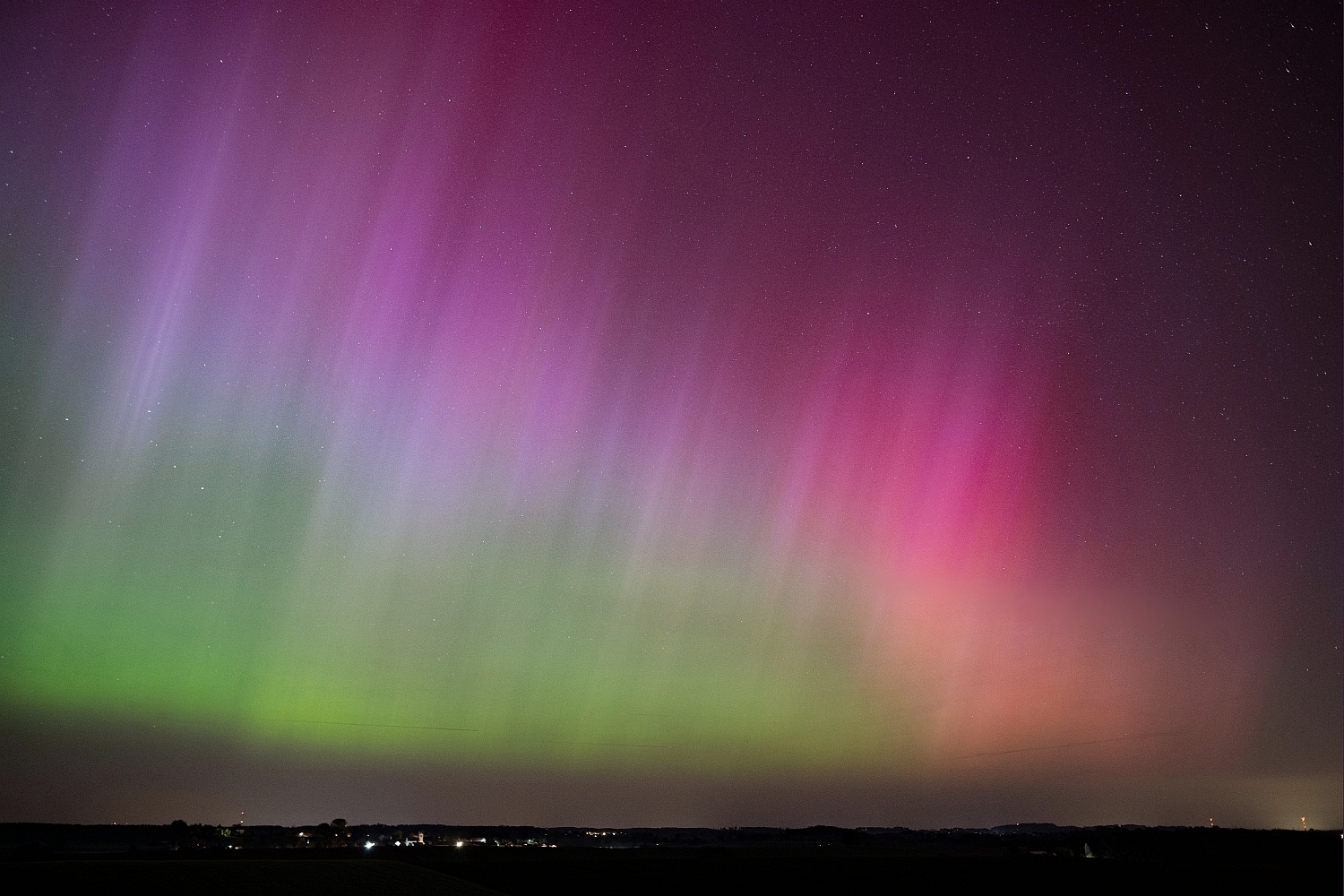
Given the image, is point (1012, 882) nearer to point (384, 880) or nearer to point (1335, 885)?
point (1335, 885)

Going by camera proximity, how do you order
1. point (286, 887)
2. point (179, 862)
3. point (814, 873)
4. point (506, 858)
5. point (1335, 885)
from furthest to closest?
point (506, 858), point (814, 873), point (179, 862), point (1335, 885), point (286, 887)

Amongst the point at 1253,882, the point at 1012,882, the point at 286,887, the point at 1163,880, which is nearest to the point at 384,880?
the point at 286,887

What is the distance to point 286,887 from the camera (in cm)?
6003

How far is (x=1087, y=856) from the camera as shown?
109 meters

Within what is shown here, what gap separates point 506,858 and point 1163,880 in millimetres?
68363

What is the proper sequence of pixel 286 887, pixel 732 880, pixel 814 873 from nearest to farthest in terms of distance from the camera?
pixel 286 887, pixel 732 880, pixel 814 873

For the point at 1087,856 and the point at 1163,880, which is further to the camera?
the point at 1087,856

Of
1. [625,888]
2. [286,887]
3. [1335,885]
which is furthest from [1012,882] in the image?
[286,887]

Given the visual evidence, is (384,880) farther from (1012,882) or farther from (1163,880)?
(1163,880)

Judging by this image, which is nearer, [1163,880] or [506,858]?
[1163,880]

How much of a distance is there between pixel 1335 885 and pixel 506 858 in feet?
259

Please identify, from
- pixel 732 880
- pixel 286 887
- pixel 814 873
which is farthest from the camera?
pixel 814 873

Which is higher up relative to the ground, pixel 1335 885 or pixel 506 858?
pixel 1335 885

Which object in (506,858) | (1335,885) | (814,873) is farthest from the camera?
(506,858)
